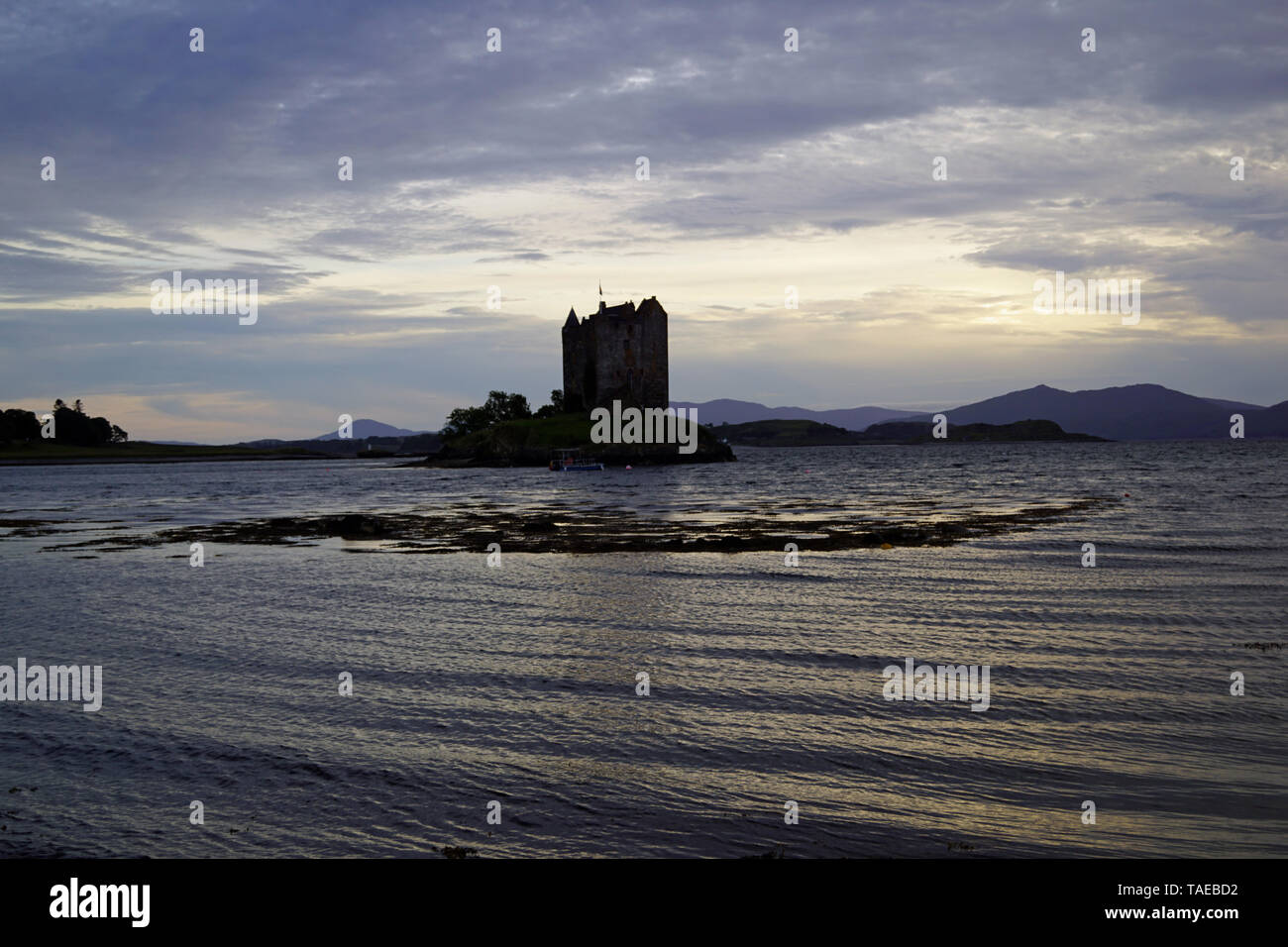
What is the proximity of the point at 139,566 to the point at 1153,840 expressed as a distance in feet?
116

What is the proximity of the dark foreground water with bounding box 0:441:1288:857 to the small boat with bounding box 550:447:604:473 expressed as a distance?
108 m

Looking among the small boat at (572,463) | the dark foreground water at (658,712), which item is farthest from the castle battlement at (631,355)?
the dark foreground water at (658,712)

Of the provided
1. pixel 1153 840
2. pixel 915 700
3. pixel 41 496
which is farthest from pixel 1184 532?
pixel 41 496

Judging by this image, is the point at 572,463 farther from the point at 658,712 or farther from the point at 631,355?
the point at 658,712

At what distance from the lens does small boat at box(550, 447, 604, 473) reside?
140375 millimetres

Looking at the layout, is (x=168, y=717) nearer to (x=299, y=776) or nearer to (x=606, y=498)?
(x=299, y=776)

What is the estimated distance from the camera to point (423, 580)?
98.3 ft

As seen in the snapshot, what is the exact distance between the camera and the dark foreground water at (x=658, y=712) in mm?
9719

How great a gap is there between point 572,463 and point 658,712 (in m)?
128

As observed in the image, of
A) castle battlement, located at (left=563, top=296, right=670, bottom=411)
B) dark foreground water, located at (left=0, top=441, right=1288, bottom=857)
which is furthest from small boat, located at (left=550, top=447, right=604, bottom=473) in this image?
dark foreground water, located at (left=0, top=441, right=1288, bottom=857)

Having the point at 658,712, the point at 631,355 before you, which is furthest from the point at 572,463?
the point at 658,712

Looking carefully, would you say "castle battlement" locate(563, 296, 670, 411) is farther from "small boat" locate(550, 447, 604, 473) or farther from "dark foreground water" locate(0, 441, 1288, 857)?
"dark foreground water" locate(0, 441, 1288, 857)

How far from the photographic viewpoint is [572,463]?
463ft
